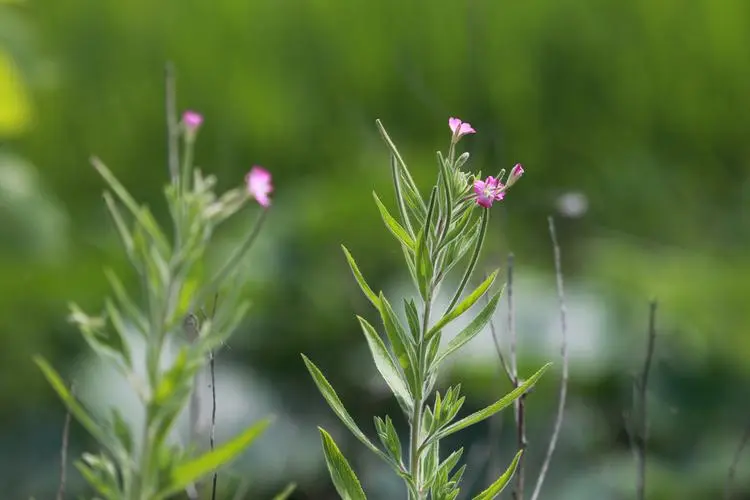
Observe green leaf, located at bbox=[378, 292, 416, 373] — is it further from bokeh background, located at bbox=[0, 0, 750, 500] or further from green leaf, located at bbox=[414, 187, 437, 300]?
bokeh background, located at bbox=[0, 0, 750, 500]

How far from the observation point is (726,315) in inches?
49.4

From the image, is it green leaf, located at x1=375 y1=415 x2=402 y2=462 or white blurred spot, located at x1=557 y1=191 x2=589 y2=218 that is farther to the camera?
white blurred spot, located at x1=557 y1=191 x2=589 y2=218

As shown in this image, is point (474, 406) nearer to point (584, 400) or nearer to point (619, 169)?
point (584, 400)

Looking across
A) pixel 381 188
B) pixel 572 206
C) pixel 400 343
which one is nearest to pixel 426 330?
pixel 400 343

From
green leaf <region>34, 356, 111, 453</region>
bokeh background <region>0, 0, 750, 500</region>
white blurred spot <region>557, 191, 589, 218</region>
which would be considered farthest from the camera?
bokeh background <region>0, 0, 750, 500</region>

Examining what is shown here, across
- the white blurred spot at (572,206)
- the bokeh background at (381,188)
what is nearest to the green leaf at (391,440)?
the white blurred spot at (572,206)

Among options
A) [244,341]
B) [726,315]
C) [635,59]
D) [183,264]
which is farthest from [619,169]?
[183,264]

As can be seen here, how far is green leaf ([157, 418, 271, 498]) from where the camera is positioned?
168 millimetres

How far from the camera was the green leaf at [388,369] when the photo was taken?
222 millimetres

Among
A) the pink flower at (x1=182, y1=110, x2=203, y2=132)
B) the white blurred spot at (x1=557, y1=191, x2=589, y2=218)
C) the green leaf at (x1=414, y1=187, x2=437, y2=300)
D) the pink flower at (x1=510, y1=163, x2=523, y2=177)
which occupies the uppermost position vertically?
the pink flower at (x1=182, y1=110, x2=203, y2=132)

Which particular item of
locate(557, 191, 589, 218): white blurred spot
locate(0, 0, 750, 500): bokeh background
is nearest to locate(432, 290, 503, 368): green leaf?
locate(557, 191, 589, 218): white blurred spot

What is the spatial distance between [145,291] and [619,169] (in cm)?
127

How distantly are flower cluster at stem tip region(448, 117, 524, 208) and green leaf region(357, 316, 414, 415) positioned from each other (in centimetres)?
3

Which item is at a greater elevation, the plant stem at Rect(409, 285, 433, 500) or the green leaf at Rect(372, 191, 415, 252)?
the green leaf at Rect(372, 191, 415, 252)
